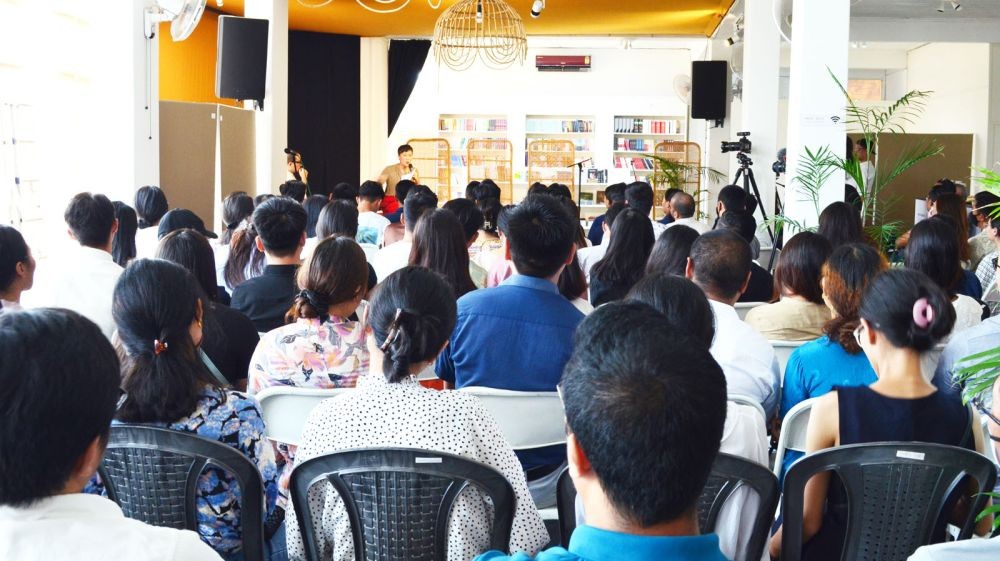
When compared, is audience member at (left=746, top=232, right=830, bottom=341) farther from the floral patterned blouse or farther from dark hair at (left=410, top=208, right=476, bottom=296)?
the floral patterned blouse

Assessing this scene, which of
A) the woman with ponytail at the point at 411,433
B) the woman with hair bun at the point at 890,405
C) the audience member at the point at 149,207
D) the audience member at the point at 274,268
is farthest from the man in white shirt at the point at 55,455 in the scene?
the audience member at the point at 149,207

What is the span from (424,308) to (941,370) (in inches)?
60.0

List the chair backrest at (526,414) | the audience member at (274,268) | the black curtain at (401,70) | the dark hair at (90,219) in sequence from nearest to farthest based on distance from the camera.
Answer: the chair backrest at (526,414)
the audience member at (274,268)
the dark hair at (90,219)
the black curtain at (401,70)

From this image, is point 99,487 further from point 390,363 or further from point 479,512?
point 479,512

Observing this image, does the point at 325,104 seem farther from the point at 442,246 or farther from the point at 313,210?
the point at 442,246

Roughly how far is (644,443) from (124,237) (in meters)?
4.01

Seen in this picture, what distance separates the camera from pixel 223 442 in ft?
6.60

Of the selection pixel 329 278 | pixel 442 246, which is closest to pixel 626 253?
pixel 442 246

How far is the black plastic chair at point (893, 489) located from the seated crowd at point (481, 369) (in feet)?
0.33

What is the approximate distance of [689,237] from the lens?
3.95 meters

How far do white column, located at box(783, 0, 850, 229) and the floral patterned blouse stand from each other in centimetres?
509

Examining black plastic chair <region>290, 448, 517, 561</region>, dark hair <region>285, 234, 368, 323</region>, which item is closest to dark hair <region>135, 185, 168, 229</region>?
dark hair <region>285, 234, 368, 323</region>

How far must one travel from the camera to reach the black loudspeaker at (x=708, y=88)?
12.0m

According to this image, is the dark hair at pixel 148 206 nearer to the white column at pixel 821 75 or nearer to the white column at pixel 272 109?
the white column at pixel 821 75
